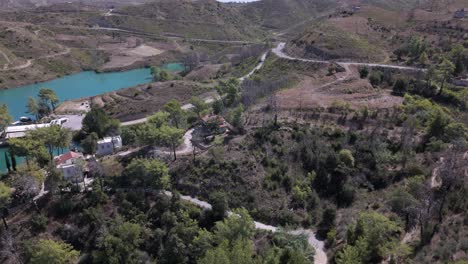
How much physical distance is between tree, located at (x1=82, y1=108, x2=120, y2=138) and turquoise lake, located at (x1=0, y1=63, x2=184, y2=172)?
112 feet

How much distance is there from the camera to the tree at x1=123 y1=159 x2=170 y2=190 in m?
50.5

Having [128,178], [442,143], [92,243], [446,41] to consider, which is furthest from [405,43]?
[92,243]

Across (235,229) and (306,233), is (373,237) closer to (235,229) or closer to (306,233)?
(306,233)

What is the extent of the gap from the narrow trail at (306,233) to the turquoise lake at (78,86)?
220ft

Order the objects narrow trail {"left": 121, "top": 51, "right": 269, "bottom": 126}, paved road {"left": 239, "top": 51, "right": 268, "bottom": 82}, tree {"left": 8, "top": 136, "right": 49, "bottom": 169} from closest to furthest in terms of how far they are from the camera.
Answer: tree {"left": 8, "top": 136, "right": 49, "bottom": 169}
narrow trail {"left": 121, "top": 51, "right": 269, "bottom": 126}
paved road {"left": 239, "top": 51, "right": 268, "bottom": 82}

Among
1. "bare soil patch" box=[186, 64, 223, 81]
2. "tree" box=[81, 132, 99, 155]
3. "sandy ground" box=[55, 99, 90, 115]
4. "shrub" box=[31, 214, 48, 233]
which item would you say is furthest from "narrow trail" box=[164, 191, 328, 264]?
"bare soil patch" box=[186, 64, 223, 81]

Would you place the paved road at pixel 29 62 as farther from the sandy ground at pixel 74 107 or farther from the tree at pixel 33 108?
the tree at pixel 33 108

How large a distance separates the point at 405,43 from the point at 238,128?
6485 cm

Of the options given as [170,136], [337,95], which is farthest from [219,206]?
[337,95]

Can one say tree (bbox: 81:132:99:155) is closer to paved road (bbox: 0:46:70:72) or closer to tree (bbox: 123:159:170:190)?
tree (bbox: 123:159:170:190)

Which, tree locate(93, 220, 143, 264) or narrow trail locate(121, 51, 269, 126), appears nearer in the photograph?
tree locate(93, 220, 143, 264)

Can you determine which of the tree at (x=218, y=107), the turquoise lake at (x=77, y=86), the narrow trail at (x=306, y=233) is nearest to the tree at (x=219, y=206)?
the narrow trail at (x=306, y=233)

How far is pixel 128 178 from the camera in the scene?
53.0m

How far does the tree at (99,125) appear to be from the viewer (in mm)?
72000
